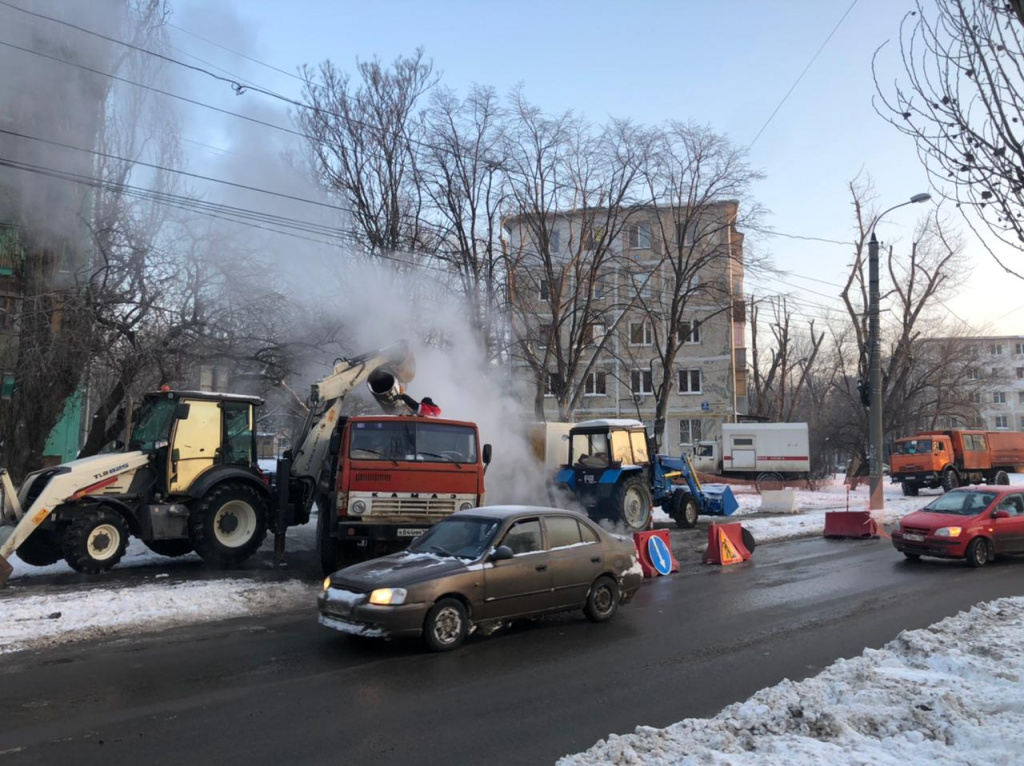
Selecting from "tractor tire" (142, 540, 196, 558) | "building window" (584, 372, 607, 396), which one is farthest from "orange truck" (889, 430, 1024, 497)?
"tractor tire" (142, 540, 196, 558)

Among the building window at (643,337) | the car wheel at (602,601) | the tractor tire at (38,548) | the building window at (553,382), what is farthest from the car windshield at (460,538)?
the building window at (643,337)

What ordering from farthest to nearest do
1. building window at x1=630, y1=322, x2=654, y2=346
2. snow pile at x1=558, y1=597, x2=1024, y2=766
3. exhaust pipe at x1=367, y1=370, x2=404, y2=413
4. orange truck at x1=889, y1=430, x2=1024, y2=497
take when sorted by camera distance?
building window at x1=630, y1=322, x2=654, y2=346 → orange truck at x1=889, y1=430, x2=1024, y2=497 → exhaust pipe at x1=367, y1=370, x2=404, y2=413 → snow pile at x1=558, y1=597, x2=1024, y2=766

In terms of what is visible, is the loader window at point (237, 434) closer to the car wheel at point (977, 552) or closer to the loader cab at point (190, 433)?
the loader cab at point (190, 433)

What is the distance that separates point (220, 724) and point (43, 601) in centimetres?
516

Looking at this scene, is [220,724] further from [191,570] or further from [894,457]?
[894,457]

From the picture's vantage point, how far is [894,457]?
3083 cm

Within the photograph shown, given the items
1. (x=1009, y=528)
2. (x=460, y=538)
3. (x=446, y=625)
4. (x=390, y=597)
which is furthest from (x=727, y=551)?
(x=390, y=597)

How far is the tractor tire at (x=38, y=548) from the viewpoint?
11.2 m

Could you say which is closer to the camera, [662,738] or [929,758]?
[929,758]

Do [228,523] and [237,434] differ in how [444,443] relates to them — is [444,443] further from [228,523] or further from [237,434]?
[228,523]

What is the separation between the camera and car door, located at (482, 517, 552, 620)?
303 inches

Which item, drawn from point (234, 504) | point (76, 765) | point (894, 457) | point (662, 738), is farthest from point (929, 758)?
point (894, 457)

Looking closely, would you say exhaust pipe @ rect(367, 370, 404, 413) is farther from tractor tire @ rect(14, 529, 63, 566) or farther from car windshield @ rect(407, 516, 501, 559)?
tractor tire @ rect(14, 529, 63, 566)

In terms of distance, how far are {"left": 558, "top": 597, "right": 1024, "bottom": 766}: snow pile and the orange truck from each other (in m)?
26.4
